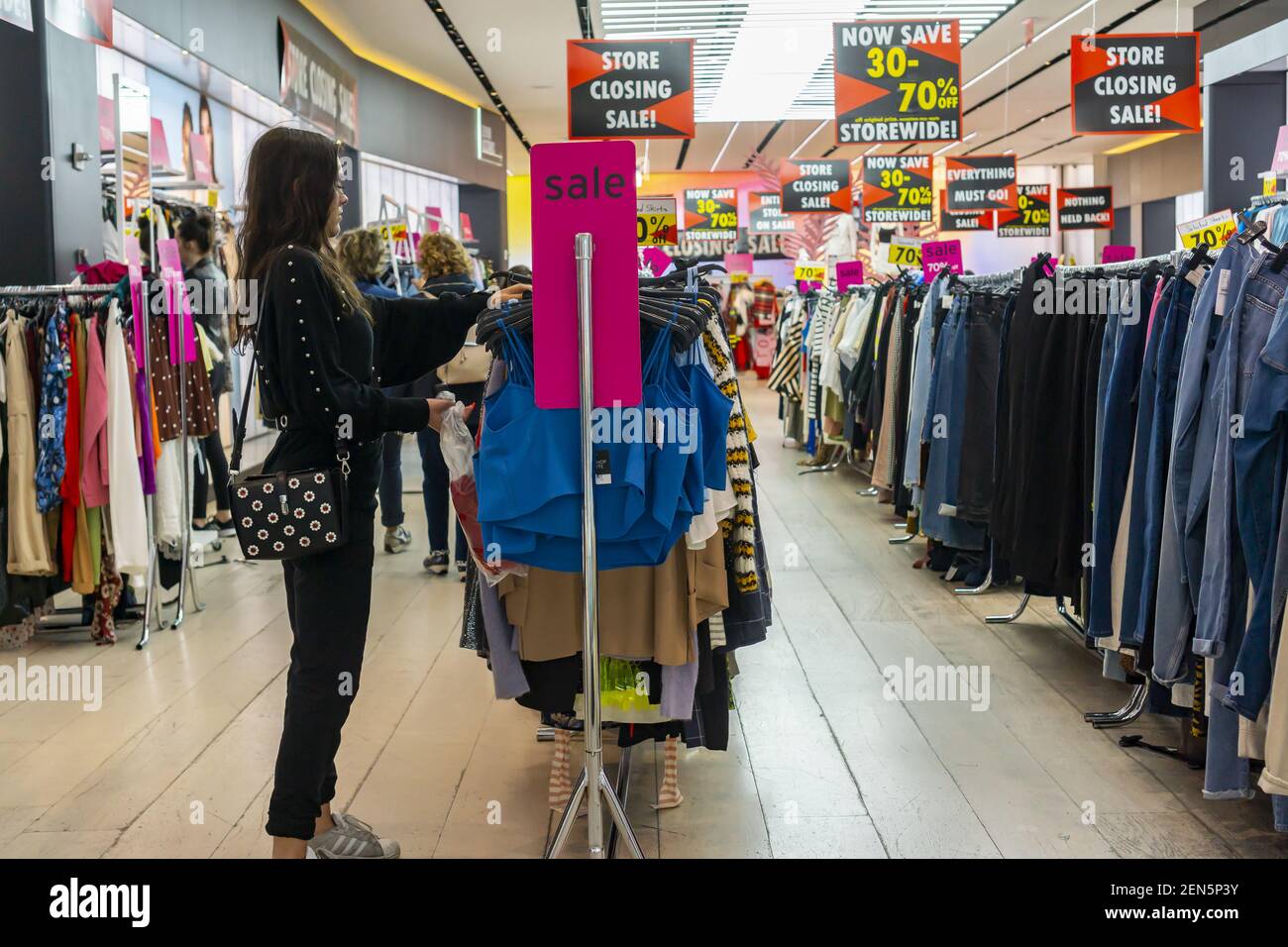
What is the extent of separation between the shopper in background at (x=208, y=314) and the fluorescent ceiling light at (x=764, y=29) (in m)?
5.13

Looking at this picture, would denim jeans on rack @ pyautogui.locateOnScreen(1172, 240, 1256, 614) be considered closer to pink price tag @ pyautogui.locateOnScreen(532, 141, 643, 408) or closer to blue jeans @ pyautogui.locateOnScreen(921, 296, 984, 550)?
pink price tag @ pyautogui.locateOnScreen(532, 141, 643, 408)

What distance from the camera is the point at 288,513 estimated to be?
2441 millimetres

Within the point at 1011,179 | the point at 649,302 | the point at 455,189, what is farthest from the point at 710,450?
the point at 455,189

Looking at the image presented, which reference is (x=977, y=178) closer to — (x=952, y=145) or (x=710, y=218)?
(x=710, y=218)

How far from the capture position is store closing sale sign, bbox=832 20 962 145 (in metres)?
8.04

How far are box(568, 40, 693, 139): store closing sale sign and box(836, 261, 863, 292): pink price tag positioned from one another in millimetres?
1385

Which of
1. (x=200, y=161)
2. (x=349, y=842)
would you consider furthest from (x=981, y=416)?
(x=200, y=161)

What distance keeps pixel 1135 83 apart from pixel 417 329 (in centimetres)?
737

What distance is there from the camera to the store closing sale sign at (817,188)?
1463 centimetres

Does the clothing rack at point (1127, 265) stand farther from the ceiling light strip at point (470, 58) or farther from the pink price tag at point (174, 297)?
the ceiling light strip at point (470, 58)

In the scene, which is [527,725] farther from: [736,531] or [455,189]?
[455,189]

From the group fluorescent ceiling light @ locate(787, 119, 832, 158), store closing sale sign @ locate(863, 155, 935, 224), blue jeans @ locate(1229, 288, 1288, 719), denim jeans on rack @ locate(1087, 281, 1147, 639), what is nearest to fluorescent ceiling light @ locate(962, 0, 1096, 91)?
store closing sale sign @ locate(863, 155, 935, 224)

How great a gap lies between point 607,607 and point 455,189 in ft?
50.6

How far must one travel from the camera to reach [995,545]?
4.65m
